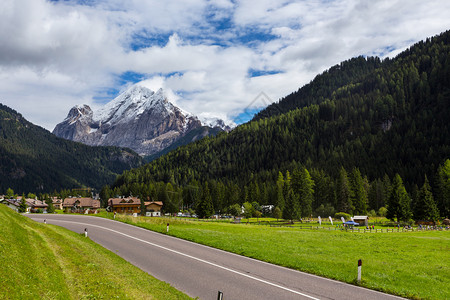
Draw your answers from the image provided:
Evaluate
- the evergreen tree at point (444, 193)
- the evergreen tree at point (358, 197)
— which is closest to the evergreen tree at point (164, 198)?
the evergreen tree at point (358, 197)

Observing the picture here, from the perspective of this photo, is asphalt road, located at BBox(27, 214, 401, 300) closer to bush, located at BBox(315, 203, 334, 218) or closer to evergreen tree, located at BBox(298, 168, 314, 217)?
evergreen tree, located at BBox(298, 168, 314, 217)

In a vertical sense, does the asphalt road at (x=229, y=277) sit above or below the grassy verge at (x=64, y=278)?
below

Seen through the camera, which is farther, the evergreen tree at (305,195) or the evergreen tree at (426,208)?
the evergreen tree at (305,195)


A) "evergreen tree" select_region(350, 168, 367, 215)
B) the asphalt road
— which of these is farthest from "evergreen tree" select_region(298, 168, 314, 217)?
the asphalt road

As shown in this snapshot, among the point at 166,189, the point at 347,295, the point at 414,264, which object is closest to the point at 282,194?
the point at 166,189

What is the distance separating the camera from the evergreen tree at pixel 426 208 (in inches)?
3255

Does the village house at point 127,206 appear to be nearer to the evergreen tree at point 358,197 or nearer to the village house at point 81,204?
the village house at point 81,204

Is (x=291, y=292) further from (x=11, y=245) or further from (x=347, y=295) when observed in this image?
(x=11, y=245)

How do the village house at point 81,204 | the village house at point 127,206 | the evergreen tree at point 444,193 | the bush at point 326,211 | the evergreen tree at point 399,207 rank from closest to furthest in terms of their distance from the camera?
the evergreen tree at point 399,207 → the evergreen tree at point 444,193 → the bush at point 326,211 → the village house at point 127,206 → the village house at point 81,204

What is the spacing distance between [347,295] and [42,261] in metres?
14.1

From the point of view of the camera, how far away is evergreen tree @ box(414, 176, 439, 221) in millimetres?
82688

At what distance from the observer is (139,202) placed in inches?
5999

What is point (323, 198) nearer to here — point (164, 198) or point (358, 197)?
point (358, 197)

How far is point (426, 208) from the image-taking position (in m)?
83.5
